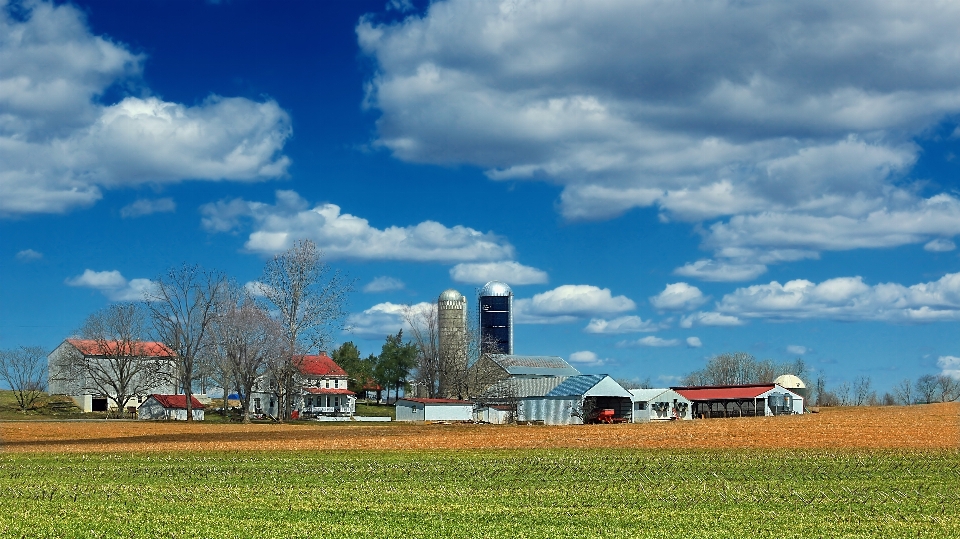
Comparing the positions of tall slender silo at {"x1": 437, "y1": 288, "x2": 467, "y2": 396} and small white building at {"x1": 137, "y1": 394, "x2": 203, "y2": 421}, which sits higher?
tall slender silo at {"x1": 437, "y1": 288, "x2": 467, "y2": 396}

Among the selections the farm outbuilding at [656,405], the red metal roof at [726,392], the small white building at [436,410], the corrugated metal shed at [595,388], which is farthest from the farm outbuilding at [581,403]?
the red metal roof at [726,392]

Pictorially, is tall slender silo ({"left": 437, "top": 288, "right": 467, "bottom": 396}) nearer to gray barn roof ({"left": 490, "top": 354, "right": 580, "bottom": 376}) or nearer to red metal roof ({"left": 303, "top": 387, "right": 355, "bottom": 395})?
gray barn roof ({"left": 490, "top": 354, "right": 580, "bottom": 376})

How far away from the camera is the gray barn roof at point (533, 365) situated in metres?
114

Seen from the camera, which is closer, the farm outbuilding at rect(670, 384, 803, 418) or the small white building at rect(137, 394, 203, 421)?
the small white building at rect(137, 394, 203, 421)

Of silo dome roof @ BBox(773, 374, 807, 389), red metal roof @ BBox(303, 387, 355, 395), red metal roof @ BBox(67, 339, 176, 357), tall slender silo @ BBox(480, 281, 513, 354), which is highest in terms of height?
tall slender silo @ BBox(480, 281, 513, 354)

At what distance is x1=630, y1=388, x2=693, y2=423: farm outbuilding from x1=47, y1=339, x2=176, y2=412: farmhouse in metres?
48.3

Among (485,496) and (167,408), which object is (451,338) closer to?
(167,408)

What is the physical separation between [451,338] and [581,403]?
36670 mm

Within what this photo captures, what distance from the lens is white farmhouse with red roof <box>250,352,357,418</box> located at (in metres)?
102

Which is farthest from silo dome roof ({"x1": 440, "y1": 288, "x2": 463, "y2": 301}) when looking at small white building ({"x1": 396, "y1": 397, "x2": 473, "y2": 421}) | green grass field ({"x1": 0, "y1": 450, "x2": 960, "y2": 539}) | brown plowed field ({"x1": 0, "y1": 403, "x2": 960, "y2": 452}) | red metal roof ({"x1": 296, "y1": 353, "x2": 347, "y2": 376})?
green grass field ({"x1": 0, "y1": 450, "x2": 960, "y2": 539})

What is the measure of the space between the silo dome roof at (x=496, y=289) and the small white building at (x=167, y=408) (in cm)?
4096

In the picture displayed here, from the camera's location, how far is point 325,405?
352ft

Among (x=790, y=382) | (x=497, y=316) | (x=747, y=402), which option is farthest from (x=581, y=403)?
(x=497, y=316)

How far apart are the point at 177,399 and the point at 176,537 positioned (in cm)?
8554
